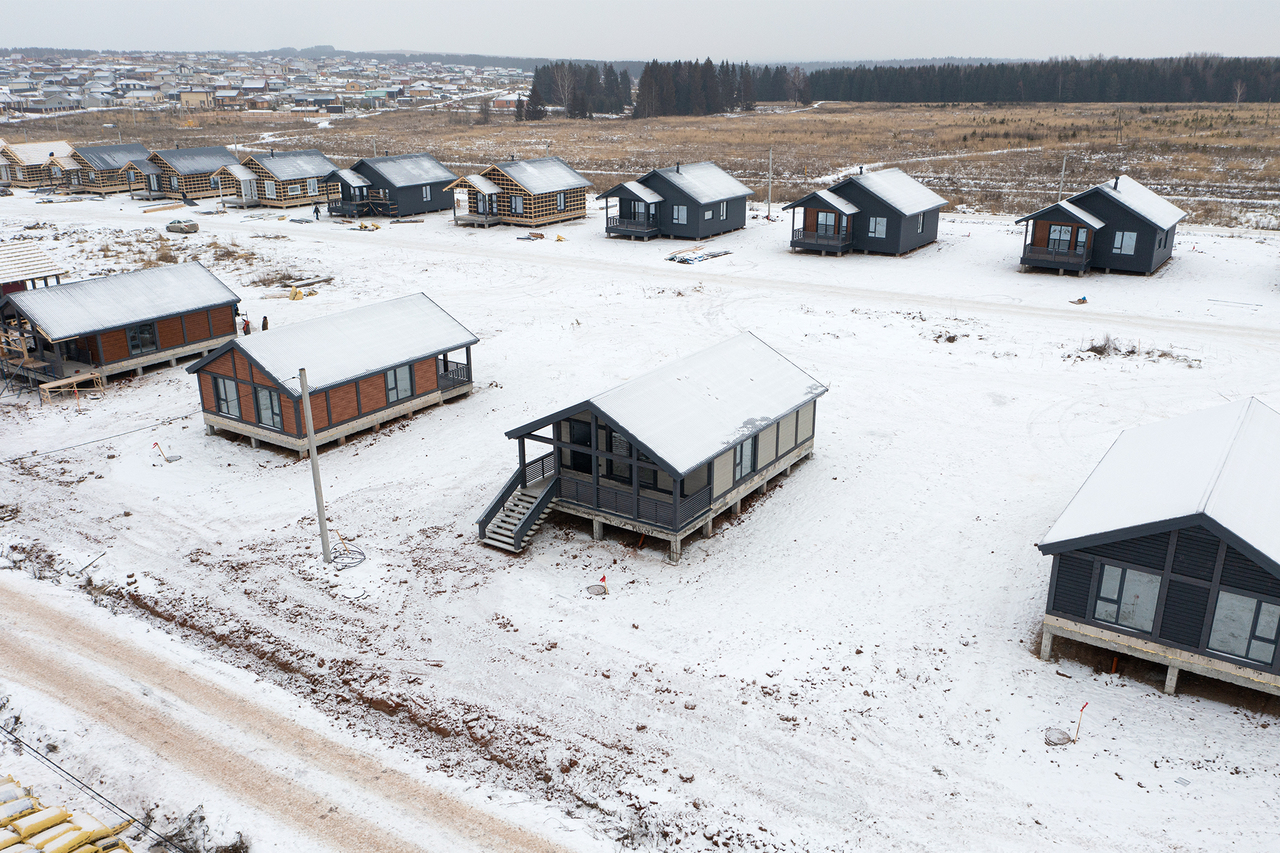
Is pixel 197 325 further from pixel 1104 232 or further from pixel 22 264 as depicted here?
pixel 1104 232

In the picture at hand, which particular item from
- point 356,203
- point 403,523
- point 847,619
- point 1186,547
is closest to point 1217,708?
point 1186,547

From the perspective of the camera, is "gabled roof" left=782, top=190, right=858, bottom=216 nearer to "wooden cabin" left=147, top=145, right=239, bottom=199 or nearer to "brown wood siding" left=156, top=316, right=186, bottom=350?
"brown wood siding" left=156, top=316, right=186, bottom=350

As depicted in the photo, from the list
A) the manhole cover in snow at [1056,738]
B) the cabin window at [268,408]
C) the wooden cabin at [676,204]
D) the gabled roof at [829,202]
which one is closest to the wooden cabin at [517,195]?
the wooden cabin at [676,204]

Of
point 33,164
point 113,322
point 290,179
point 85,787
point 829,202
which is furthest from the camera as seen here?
point 33,164

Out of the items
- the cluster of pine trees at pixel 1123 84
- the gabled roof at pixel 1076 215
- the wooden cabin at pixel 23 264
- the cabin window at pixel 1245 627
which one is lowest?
the cabin window at pixel 1245 627

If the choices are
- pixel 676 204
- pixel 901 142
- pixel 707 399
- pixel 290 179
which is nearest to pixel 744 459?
pixel 707 399

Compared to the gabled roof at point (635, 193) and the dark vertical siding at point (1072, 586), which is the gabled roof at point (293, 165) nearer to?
the gabled roof at point (635, 193)
